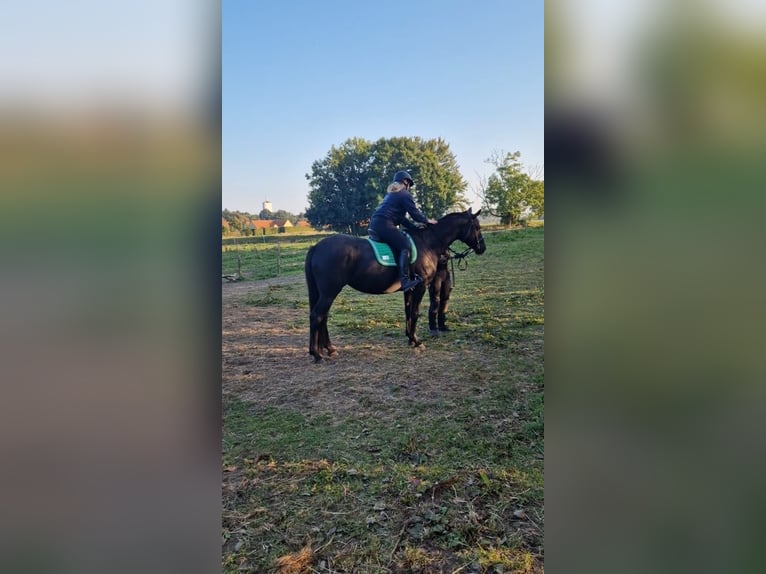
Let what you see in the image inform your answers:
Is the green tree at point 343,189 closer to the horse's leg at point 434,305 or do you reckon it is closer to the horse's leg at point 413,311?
the horse's leg at point 413,311

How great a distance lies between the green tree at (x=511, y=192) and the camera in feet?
12.3

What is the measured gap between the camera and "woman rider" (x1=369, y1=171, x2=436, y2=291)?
14.9ft

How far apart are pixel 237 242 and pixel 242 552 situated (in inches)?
120

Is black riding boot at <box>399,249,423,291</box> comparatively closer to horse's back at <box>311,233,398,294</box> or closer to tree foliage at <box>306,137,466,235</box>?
horse's back at <box>311,233,398,294</box>

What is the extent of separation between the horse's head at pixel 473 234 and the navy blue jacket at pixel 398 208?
0.67 meters

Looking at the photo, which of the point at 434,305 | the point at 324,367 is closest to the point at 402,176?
the point at 434,305

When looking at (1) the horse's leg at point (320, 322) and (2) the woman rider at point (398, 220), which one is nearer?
(2) the woman rider at point (398, 220)
